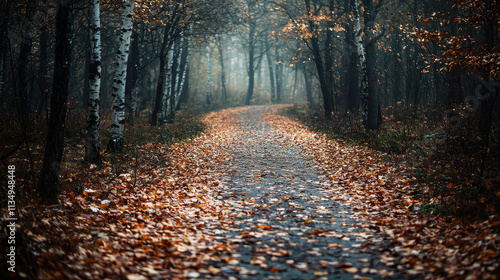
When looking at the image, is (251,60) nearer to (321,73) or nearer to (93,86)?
(321,73)

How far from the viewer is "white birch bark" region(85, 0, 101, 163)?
28.8 ft

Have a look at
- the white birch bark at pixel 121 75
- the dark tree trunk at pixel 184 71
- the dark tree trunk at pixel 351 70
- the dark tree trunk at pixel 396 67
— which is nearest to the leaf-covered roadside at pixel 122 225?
the white birch bark at pixel 121 75

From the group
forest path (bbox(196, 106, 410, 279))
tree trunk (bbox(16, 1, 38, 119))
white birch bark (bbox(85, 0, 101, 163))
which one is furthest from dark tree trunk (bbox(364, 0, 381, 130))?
tree trunk (bbox(16, 1, 38, 119))

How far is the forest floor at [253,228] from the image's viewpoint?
13.5 feet

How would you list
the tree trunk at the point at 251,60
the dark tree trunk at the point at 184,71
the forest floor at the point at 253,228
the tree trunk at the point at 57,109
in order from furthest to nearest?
1. the tree trunk at the point at 251,60
2. the dark tree trunk at the point at 184,71
3. the tree trunk at the point at 57,109
4. the forest floor at the point at 253,228

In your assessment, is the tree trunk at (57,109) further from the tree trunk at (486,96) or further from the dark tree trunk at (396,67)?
the dark tree trunk at (396,67)

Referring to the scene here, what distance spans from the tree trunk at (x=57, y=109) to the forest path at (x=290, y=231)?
3157mm

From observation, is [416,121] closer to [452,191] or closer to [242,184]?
[452,191]

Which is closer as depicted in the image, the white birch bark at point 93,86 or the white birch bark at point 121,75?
the white birch bark at point 93,86

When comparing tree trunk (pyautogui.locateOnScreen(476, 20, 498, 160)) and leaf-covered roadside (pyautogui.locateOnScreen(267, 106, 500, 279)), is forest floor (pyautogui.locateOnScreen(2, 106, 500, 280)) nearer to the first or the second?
leaf-covered roadside (pyautogui.locateOnScreen(267, 106, 500, 279))

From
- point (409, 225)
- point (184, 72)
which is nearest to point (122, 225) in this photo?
point (409, 225)

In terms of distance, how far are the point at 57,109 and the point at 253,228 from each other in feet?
13.3

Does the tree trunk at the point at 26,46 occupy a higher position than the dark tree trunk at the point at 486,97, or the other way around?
the tree trunk at the point at 26,46

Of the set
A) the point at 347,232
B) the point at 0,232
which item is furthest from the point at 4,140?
the point at 347,232
